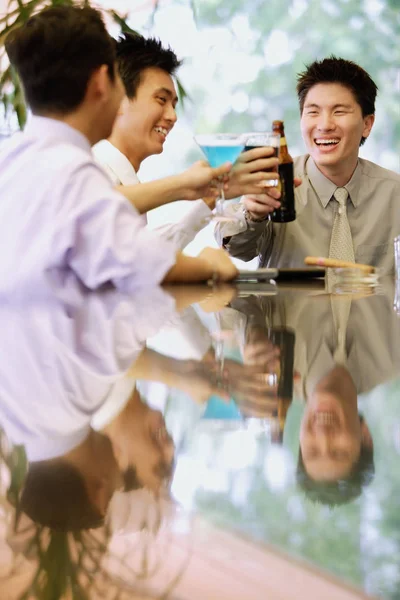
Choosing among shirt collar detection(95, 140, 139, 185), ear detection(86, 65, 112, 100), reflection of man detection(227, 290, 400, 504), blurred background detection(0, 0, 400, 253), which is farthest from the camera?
blurred background detection(0, 0, 400, 253)

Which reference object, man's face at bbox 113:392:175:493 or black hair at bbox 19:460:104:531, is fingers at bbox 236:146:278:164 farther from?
black hair at bbox 19:460:104:531

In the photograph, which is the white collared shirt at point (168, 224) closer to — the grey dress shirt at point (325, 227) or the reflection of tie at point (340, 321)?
the grey dress shirt at point (325, 227)

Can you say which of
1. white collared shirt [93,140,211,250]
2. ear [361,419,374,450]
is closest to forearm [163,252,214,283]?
white collared shirt [93,140,211,250]

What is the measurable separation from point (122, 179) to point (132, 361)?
78.7 inches

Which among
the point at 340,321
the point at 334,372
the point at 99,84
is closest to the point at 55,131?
the point at 99,84

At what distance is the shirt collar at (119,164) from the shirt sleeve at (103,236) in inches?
39.4

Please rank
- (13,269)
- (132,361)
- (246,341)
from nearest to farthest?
(132,361)
(246,341)
(13,269)

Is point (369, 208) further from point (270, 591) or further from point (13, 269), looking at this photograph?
point (270, 591)

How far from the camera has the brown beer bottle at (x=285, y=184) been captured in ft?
7.94

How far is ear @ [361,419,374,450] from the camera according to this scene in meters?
0.43

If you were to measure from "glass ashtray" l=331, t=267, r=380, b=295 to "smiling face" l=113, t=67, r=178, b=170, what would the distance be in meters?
1.03

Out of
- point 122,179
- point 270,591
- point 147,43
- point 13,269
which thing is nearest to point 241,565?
point 270,591

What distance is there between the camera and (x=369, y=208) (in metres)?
3.15

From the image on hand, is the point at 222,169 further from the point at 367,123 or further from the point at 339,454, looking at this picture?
the point at 339,454
